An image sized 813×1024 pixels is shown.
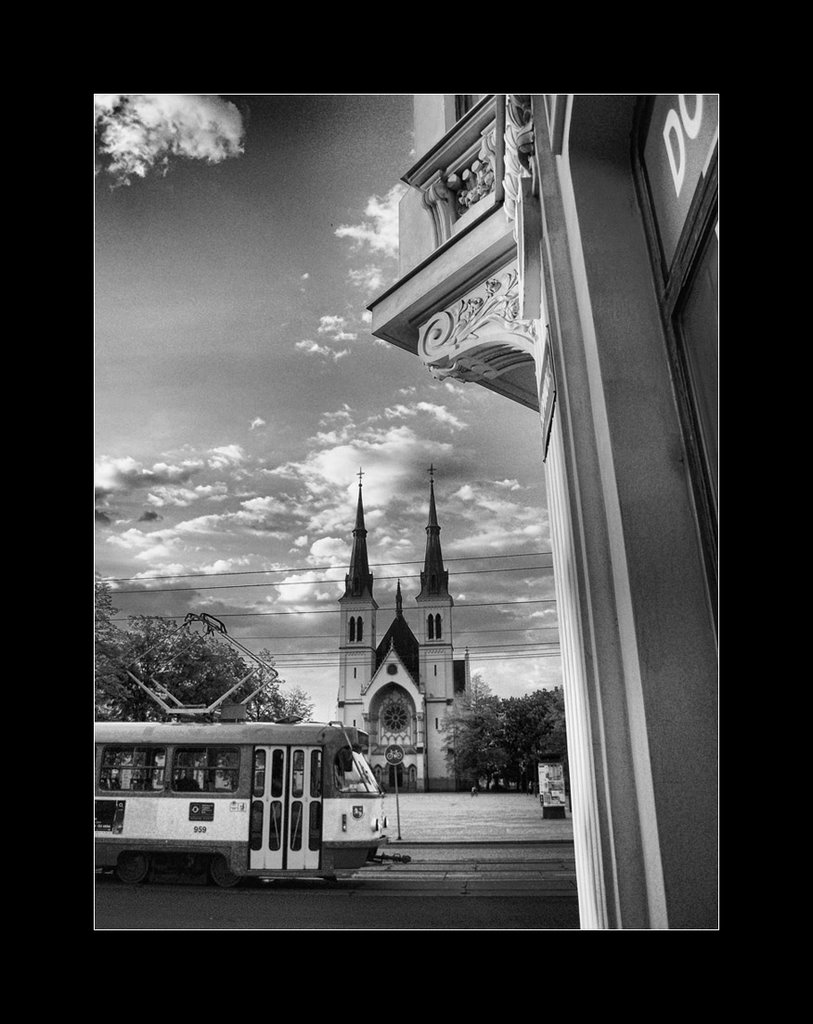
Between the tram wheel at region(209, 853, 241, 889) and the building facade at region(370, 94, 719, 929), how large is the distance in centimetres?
468

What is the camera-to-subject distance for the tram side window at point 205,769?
18.6ft

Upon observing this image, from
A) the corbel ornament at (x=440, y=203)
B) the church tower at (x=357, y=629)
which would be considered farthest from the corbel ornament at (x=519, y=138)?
the church tower at (x=357, y=629)

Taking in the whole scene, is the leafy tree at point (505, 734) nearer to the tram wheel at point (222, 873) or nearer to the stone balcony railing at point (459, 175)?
the tram wheel at point (222, 873)

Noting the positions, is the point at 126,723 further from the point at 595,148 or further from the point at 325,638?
the point at 595,148

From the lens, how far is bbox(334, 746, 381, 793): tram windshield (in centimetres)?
595

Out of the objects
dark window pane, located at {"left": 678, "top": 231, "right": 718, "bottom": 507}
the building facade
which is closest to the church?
the building facade

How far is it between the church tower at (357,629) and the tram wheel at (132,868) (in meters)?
2.60

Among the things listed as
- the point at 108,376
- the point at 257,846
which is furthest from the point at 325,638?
the point at 108,376

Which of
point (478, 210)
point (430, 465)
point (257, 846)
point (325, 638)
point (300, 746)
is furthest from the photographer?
point (325, 638)

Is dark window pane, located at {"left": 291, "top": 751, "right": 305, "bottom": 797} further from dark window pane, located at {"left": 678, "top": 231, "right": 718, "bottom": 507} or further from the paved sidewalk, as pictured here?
dark window pane, located at {"left": 678, "top": 231, "right": 718, "bottom": 507}

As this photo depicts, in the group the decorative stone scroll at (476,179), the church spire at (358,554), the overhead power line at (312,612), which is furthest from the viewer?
the church spire at (358,554)

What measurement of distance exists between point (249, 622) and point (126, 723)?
5.86 ft

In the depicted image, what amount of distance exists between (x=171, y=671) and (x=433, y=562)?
12.4ft
